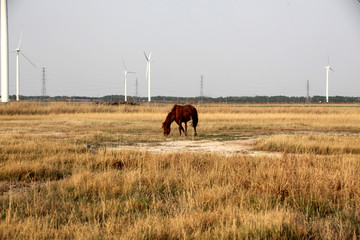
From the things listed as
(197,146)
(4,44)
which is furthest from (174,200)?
(4,44)

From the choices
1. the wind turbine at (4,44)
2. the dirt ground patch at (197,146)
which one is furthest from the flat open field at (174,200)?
the wind turbine at (4,44)

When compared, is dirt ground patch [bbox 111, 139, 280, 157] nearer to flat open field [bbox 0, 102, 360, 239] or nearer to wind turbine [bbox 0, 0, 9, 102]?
flat open field [bbox 0, 102, 360, 239]

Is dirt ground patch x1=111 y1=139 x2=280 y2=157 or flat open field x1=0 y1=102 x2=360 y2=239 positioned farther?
dirt ground patch x1=111 y1=139 x2=280 y2=157

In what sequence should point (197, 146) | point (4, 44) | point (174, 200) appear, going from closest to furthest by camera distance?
point (174, 200) → point (197, 146) → point (4, 44)

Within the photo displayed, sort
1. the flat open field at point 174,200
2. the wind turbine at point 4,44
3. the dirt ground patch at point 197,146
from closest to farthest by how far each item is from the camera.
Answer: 1. the flat open field at point 174,200
2. the dirt ground patch at point 197,146
3. the wind turbine at point 4,44

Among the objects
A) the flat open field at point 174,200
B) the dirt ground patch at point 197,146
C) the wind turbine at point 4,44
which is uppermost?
the wind turbine at point 4,44

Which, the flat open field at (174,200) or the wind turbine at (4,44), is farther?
the wind turbine at (4,44)

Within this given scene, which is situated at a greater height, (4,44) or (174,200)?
(4,44)

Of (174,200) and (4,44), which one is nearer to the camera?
(174,200)

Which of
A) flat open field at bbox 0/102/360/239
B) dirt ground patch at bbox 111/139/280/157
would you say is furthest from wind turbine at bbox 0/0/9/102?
flat open field at bbox 0/102/360/239

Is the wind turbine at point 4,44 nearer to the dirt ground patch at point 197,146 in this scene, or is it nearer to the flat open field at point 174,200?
the dirt ground patch at point 197,146

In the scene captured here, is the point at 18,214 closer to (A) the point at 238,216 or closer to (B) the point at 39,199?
(B) the point at 39,199

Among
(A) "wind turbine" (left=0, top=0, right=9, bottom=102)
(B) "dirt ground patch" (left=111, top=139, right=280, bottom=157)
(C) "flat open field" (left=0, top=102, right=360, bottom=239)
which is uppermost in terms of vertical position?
(A) "wind turbine" (left=0, top=0, right=9, bottom=102)

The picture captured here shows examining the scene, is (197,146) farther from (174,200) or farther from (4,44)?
(4,44)
